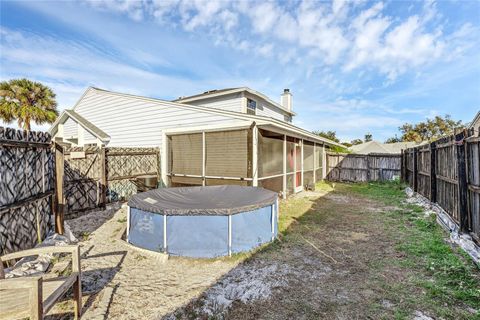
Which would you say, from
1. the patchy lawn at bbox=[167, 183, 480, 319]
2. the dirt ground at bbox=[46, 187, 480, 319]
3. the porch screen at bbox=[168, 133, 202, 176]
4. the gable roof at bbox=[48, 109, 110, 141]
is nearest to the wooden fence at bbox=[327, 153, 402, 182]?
the patchy lawn at bbox=[167, 183, 480, 319]

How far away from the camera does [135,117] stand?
9.74m

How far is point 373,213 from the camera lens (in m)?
7.23

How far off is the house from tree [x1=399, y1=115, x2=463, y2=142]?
3563 cm

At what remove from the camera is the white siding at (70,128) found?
1145 cm

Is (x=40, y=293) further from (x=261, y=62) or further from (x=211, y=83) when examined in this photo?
(x=211, y=83)

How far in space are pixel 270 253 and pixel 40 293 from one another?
3330 mm

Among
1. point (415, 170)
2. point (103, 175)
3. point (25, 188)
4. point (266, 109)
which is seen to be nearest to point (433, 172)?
point (415, 170)

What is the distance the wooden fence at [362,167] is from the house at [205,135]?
3.77 m

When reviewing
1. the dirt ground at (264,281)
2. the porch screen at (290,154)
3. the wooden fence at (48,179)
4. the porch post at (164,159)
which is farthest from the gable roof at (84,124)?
the porch screen at (290,154)

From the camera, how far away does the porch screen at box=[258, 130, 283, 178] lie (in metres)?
7.09

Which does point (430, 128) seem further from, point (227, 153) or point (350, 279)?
point (350, 279)

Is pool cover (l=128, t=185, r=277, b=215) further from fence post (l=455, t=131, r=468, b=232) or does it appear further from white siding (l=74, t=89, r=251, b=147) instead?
fence post (l=455, t=131, r=468, b=232)

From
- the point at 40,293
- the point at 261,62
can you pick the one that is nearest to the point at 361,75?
the point at 261,62

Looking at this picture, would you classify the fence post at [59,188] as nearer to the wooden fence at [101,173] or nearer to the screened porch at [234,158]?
the wooden fence at [101,173]
